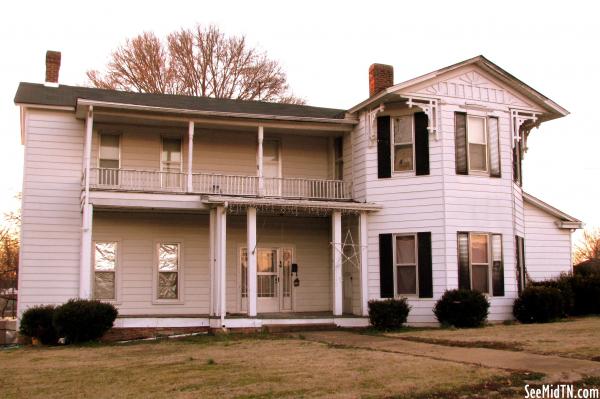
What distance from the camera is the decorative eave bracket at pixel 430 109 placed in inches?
768

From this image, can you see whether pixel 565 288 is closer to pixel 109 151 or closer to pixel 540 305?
pixel 540 305

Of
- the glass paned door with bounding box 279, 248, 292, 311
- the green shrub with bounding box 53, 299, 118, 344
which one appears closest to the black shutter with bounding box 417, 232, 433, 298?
the glass paned door with bounding box 279, 248, 292, 311

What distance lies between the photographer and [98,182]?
62.8 ft

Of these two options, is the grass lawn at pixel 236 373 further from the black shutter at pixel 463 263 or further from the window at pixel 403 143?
the window at pixel 403 143

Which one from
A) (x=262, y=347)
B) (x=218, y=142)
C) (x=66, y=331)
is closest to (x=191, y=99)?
(x=218, y=142)

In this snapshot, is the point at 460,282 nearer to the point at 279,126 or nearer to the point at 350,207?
the point at 350,207

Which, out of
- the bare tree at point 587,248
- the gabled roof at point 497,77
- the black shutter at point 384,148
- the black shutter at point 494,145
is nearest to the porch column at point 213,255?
the black shutter at point 384,148

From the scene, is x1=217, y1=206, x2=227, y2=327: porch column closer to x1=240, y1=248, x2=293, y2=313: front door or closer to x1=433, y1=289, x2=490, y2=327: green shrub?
x1=240, y1=248, x2=293, y2=313: front door

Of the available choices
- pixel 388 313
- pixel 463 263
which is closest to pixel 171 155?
pixel 388 313

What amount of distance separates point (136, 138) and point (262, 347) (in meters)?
9.28

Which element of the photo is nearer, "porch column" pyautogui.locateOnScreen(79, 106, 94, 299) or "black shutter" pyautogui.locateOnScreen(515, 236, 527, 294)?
"porch column" pyautogui.locateOnScreen(79, 106, 94, 299)

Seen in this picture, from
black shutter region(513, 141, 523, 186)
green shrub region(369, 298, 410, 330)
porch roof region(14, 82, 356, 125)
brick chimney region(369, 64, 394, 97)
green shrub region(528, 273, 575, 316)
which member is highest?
brick chimney region(369, 64, 394, 97)

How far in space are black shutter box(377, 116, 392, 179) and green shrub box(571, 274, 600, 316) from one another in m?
7.15

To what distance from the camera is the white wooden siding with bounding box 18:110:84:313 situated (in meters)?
19.1
